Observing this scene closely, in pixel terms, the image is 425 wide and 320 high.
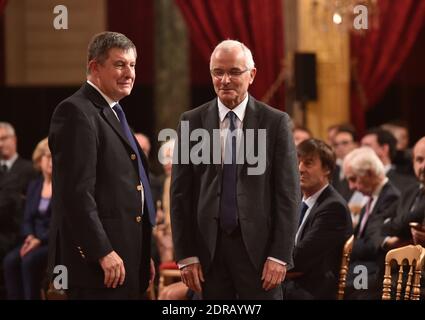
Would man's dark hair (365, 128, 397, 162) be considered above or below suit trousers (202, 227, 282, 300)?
above

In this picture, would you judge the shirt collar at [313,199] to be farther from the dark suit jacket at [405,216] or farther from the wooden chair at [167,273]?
the wooden chair at [167,273]

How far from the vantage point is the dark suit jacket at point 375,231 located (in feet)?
17.7

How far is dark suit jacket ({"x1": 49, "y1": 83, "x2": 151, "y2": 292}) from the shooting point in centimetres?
337

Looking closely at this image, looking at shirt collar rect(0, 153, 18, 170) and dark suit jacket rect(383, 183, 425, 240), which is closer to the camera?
dark suit jacket rect(383, 183, 425, 240)

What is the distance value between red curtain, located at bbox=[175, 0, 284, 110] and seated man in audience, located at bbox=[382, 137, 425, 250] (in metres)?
3.17

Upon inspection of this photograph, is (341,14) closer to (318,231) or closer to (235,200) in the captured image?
(318,231)

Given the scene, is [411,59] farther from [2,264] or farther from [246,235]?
[246,235]

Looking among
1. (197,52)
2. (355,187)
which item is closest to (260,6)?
(197,52)

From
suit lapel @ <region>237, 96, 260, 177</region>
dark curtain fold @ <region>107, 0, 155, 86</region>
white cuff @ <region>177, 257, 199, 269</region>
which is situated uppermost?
dark curtain fold @ <region>107, 0, 155, 86</region>

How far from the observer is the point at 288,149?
3461 millimetres

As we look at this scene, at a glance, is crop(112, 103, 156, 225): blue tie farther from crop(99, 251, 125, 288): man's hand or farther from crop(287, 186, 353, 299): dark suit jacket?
crop(287, 186, 353, 299): dark suit jacket

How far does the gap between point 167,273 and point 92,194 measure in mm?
2826

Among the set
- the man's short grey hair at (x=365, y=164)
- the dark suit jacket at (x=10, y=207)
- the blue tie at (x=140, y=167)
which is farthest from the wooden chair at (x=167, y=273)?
the blue tie at (x=140, y=167)

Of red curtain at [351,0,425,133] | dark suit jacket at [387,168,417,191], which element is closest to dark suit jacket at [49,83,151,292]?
dark suit jacket at [387,168,417,191]
